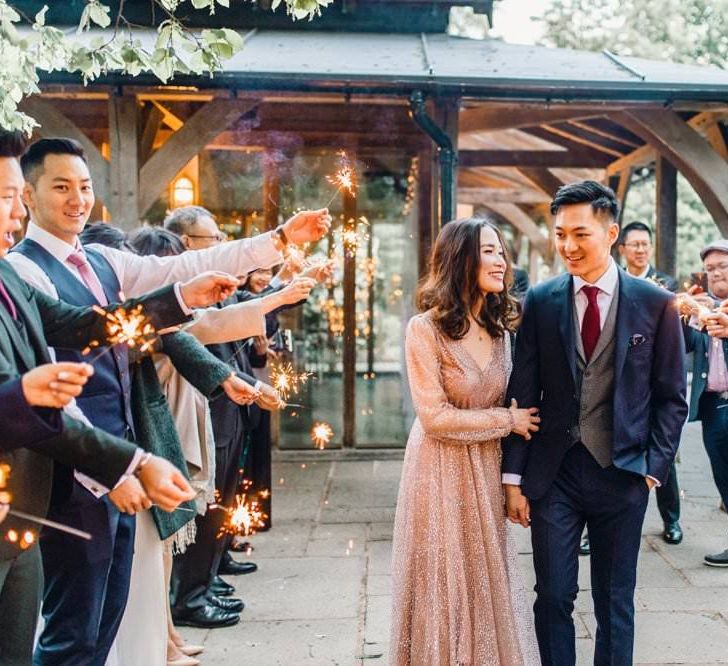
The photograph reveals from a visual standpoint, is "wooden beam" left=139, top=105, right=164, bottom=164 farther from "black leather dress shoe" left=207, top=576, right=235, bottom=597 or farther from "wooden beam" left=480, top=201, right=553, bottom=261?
"wooden beam" left=480, top=201, right=553, bottom=261

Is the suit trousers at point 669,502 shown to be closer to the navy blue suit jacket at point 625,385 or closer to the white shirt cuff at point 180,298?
the navy blue suit jacket at point 625,385

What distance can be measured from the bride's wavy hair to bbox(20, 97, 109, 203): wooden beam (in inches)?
177

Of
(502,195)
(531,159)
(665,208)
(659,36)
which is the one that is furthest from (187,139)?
(659,36)

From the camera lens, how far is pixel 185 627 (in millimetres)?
4633

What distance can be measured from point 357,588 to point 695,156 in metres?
4.89

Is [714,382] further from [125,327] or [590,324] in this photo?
[125,327]

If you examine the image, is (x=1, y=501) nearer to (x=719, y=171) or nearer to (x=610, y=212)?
(x=610, y=212)

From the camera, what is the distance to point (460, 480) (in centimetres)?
350

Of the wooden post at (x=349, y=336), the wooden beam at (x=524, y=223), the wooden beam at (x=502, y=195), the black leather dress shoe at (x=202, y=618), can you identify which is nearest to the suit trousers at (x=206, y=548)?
the black leather dress shoe at (x=202, y=618)

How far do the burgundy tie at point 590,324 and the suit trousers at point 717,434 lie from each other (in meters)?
2.75

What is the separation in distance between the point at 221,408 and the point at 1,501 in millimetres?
2614

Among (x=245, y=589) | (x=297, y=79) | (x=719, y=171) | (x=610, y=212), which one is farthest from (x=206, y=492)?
(x=719, y=171)

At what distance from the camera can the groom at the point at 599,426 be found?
326 centimetres

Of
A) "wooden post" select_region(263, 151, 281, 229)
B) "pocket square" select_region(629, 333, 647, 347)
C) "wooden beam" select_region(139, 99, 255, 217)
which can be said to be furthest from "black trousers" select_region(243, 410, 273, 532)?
"wooden post" select_region(263, 151, 281, 229)
